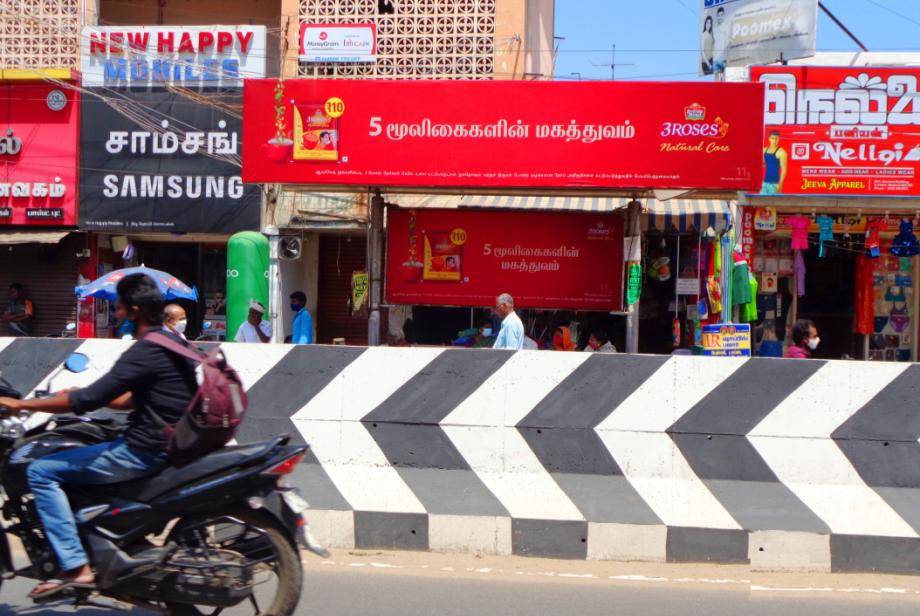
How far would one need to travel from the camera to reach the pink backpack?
468 centimetres

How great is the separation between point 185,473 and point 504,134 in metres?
6.78

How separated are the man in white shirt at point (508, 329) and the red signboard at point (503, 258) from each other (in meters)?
1.31

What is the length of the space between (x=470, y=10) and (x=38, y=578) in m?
13.7

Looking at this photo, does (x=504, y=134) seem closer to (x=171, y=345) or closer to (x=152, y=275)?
(x=152, y=275)

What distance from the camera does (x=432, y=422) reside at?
7070mm

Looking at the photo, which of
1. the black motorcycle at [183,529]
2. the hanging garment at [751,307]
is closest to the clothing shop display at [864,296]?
the hanging garment at [751,307]

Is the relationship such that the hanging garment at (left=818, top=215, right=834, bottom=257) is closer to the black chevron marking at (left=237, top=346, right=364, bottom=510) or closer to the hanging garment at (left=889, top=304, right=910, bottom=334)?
the hanging garment at (left=889, top=304, right=910, bottom=334)

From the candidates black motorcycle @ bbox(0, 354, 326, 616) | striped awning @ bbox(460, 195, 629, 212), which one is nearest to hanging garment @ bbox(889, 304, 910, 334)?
striped awning @ bbox(460, 195, 629, 212)

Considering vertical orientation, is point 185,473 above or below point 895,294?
below

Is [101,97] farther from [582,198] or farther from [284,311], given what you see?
[582,198]

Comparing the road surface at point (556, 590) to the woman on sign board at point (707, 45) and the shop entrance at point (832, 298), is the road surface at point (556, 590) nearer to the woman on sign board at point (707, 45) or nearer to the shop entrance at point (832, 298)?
the shop entrance at point (832, 298)

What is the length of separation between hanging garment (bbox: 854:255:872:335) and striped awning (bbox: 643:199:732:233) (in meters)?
4.14

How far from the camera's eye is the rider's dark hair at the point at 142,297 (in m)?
4.88

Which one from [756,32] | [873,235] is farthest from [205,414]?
[756,32]
